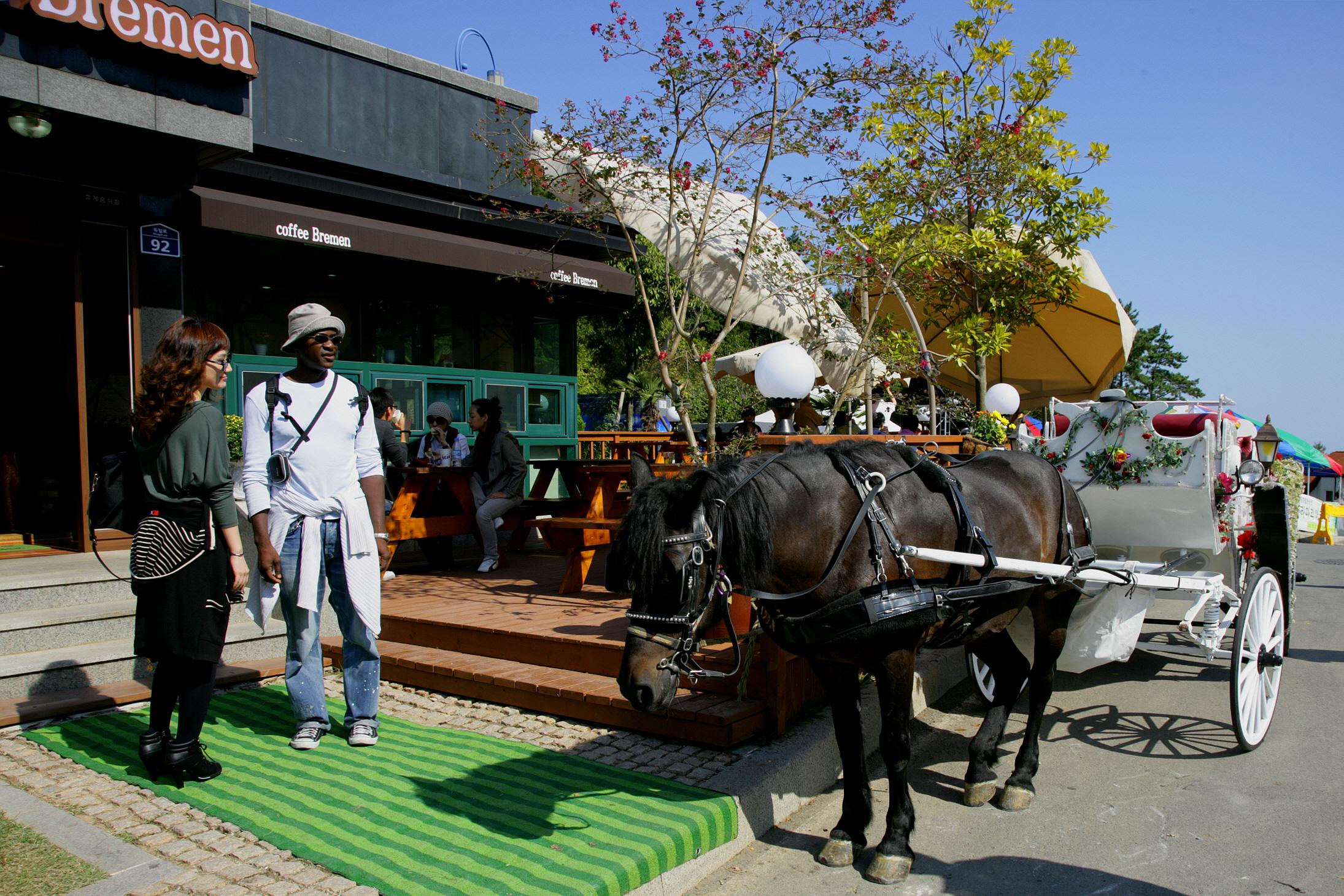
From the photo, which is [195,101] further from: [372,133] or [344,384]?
[344,384]

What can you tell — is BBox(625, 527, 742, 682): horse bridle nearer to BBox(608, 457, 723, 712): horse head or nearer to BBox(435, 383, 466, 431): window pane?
BBox(608, 457, 723, 712): horse head

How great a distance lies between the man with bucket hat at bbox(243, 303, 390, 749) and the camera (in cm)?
393

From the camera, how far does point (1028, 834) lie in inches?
146


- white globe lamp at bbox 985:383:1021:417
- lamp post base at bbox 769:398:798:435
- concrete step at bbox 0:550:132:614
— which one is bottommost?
concrete step at bbox 0:550:132:614

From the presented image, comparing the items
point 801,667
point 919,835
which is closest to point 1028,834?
point 919,835

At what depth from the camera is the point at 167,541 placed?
11.6 ft

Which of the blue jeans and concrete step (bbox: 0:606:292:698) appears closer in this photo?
the blue jeans

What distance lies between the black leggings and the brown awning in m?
4.12

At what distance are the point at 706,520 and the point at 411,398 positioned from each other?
7999 mm

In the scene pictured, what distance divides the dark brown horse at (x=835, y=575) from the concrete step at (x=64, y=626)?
3.42 m

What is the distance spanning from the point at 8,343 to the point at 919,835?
866 centimetres

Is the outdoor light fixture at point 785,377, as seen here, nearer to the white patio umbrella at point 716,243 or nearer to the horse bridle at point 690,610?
the white patio umbrella at point 716,243

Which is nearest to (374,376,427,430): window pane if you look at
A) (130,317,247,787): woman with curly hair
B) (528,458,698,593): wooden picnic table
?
(528,458,698,593): wooden picnic table

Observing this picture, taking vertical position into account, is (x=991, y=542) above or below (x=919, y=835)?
above
